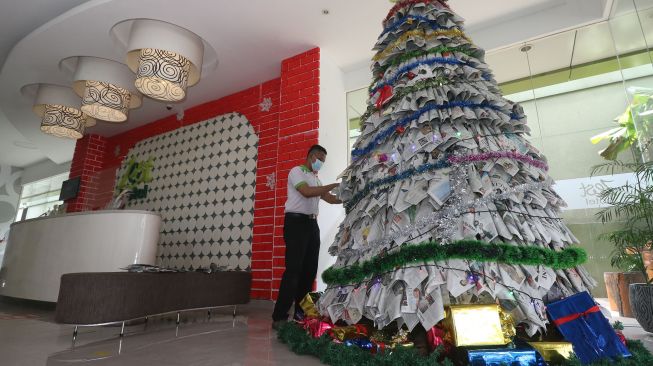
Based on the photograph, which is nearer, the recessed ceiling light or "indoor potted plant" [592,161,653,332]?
"indoor potted plant" [592,161,653,332]

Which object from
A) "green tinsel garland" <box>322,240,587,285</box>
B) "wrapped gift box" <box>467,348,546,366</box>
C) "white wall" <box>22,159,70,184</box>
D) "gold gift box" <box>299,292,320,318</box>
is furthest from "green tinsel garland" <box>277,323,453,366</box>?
"white wall" <box>22,159,70,184</box>

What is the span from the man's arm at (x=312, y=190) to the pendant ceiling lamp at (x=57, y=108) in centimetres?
450

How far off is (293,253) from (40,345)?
1618 millimetres

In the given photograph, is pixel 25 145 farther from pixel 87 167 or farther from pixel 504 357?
pixel 504 357

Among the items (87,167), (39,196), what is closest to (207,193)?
(87,167)

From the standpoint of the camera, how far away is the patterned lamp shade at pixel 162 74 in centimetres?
372

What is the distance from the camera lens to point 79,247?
337 cm

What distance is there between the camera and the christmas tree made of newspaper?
1498 millimetres

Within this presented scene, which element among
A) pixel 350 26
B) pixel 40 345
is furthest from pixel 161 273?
pixel 350 26

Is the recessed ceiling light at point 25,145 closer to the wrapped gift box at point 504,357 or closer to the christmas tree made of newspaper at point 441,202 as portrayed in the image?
the christmas tree made of newspaper at point 441,202

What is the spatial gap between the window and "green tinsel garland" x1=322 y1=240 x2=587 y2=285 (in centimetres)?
1037

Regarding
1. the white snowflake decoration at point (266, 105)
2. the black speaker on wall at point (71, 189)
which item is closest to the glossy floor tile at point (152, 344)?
the white snowflake decoration at point (266, 105)

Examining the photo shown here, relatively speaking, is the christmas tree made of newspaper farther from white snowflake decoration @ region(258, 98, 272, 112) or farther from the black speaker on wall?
the black speaker on wall

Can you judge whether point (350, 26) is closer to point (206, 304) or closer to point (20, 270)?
point (206, 304)
